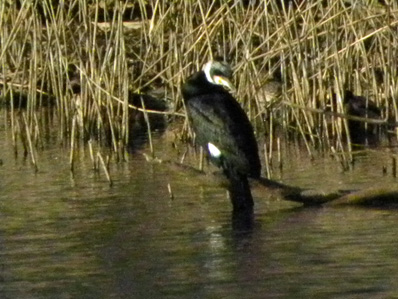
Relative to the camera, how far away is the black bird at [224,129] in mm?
8477

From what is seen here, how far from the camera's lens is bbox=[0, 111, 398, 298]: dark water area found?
6.24 m

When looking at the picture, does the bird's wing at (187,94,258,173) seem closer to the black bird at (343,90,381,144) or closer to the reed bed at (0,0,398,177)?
the reed bed at (0,0,398,177)

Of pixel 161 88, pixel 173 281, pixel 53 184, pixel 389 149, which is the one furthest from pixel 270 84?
pixel 173 281

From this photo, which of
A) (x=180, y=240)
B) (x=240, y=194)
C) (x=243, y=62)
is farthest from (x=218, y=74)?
(x=180, y=240)

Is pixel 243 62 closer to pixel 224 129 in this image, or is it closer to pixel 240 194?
pixel 224 129

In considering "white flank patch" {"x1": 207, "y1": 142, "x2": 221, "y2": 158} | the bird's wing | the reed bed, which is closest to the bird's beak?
the bird's wing

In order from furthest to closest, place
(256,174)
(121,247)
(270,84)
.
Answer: (270,84)
(256,174)
(121,247)

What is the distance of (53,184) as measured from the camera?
995cm

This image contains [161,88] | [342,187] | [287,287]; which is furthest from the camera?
[161,88]

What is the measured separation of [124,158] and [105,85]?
0.71 meters

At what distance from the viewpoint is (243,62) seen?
10695 mm

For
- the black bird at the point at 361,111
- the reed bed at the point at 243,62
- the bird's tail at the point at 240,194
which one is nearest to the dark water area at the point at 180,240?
the bird's tail at the point at 240,194

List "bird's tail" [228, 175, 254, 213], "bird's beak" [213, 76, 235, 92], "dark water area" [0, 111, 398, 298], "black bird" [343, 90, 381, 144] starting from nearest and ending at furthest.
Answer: "dark water area" [0, 111, 398, 298] < "bird's tail" [228, 175, 254, 213] < "bird's beak" [213, 76, 235, 92] < "black bird" [343, 90, 381, 144]

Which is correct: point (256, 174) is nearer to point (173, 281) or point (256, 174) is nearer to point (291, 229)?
point (291, 229)
